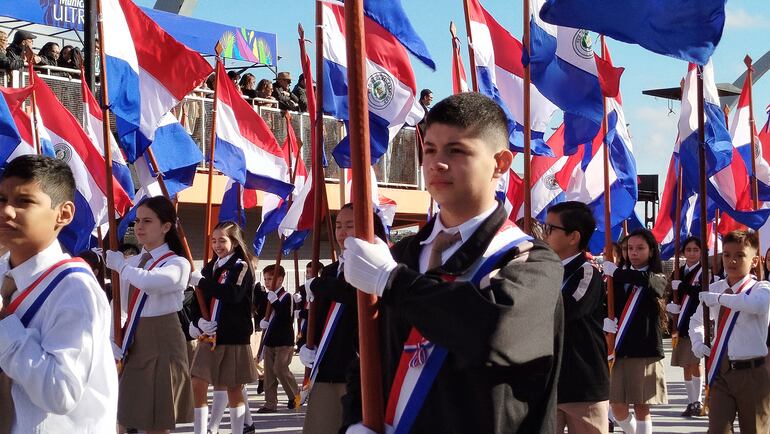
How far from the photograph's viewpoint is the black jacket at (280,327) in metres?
13.2

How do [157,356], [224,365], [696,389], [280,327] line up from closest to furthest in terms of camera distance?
1. [157,356]
2. [224,365]
3. [696,389]
4. [280,327]

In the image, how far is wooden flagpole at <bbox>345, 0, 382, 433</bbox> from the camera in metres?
3.12

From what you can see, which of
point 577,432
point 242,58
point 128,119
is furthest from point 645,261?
point 242,58

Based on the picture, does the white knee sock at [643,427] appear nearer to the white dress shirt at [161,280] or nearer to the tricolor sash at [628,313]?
the tricolor sash at [628,313]

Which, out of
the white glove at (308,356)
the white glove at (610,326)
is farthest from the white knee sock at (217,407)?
the white glove at (610,326)

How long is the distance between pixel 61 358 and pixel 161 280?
427 cm

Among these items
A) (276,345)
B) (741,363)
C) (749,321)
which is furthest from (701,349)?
(276,345)

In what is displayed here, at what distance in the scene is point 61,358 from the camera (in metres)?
3.29

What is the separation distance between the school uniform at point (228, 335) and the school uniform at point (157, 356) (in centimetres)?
185

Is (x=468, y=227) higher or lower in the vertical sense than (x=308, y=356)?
higher

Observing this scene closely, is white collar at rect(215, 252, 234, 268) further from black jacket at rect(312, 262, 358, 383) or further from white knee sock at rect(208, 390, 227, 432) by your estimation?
black jacket at rect(312, 262, 358, 383)

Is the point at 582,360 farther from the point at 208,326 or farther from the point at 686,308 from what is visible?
the point at 686,308

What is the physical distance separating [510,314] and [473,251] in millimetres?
311

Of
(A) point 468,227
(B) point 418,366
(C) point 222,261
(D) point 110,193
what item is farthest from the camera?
(C) point 222,261
